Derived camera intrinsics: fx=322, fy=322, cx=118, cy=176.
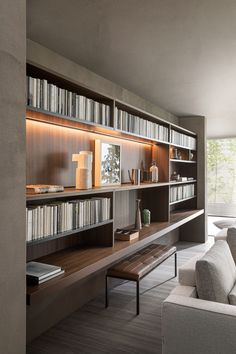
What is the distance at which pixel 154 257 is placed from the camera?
365 cm

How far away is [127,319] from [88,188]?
132 centimetres

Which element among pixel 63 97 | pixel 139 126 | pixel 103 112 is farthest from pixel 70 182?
pixel 139 126

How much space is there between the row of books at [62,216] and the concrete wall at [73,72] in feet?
3.30

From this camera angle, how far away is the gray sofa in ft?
5.97

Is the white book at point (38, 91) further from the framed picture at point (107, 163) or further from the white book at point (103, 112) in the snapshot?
the framed picture at point (107, 163)

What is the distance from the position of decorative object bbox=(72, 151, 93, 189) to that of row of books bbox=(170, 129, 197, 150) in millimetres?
2493

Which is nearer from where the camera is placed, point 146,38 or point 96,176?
point 146,38

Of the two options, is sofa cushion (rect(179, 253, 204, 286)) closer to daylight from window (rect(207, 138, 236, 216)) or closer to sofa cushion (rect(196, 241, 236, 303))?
sofa cushion (rect(196, 241, 236, 303))

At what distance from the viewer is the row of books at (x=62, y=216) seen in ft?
7.25

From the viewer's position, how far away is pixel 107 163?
11.3ft

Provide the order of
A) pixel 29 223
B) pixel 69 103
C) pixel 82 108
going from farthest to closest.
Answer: pixel 82 108, pixel 69 103, pixel 29 223

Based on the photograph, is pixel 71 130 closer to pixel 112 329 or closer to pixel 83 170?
pixel 83 170

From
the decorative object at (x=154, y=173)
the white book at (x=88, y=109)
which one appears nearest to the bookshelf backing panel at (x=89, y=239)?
the white book at (x=88, y=109)

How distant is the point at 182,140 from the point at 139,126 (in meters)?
1.90
